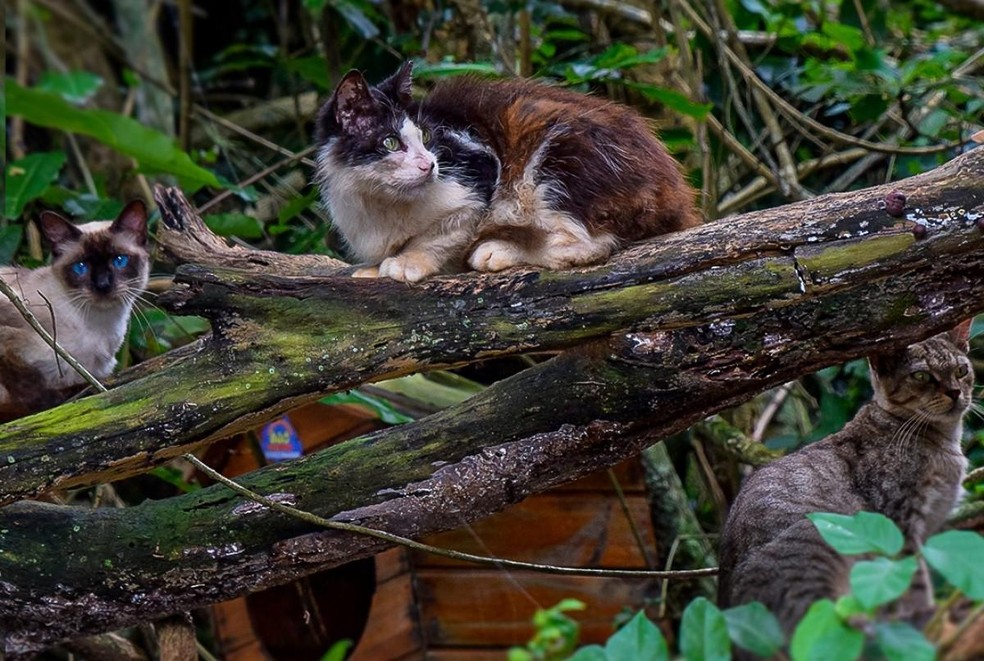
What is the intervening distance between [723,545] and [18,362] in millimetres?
2337

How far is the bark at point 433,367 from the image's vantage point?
8.03ft

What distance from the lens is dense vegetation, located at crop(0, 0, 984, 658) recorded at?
421 centimetres

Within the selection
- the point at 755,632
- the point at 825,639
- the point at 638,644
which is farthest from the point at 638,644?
the point at 825,639

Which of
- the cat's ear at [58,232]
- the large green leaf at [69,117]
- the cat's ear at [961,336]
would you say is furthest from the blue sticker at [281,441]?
the large green leaf at [69,117]

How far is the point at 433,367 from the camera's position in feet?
8.45

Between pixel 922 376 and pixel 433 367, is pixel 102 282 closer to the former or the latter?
pixel 433 367

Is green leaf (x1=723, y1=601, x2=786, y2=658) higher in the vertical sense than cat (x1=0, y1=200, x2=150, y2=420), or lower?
higher

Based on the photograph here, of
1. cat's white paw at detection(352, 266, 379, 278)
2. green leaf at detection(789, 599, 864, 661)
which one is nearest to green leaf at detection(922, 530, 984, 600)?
green leaf at detection(789, 599, 864, 661)

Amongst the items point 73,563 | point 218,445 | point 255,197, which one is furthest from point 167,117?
point 73,563

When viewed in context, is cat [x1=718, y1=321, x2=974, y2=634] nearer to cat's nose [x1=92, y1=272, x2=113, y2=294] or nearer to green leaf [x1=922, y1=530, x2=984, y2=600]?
green leaf [x1=922, y1=530, x2=984, y2=600]

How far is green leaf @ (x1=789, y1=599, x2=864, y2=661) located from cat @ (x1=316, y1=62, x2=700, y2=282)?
1.41 m

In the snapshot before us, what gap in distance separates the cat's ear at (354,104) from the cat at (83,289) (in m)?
1.27

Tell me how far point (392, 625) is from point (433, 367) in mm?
1900

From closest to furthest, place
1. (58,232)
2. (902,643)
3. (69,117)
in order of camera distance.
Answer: (69,117), (902,643), (58,232)
